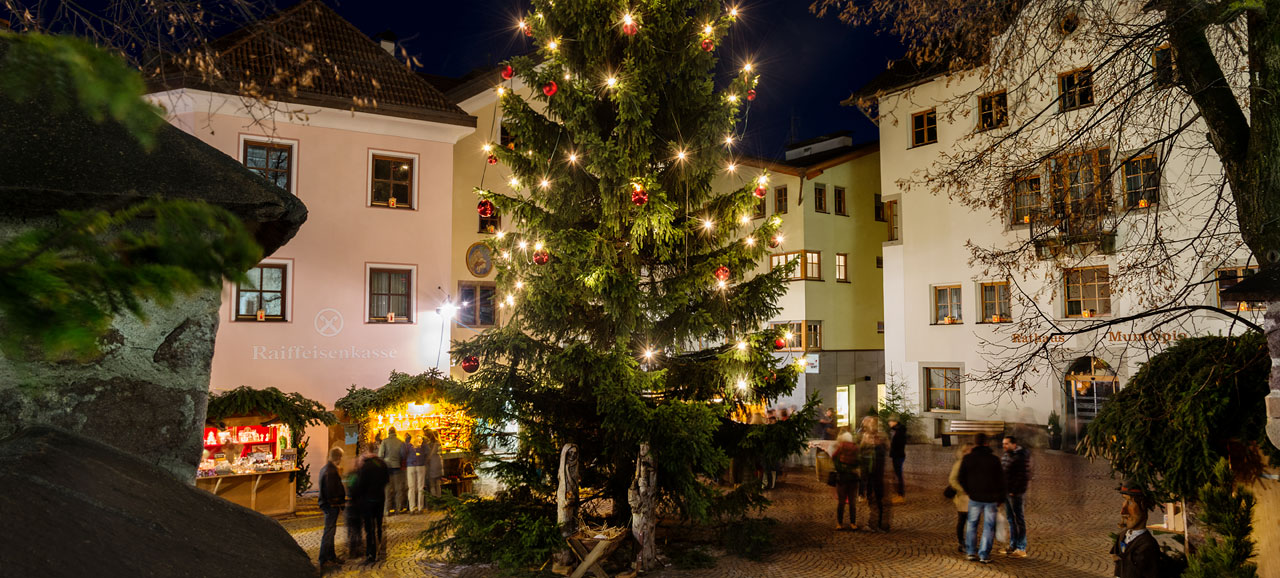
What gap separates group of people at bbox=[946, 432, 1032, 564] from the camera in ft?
35.1

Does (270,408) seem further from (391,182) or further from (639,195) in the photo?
(639,195)

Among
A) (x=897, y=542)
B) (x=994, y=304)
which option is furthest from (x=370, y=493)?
(x=994, y=304)

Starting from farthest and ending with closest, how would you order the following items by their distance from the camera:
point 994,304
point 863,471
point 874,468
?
A: point 994,304, point 863,471, point 874,468

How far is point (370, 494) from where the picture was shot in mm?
11297

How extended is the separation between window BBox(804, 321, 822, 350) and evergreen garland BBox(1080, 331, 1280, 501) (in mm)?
23279

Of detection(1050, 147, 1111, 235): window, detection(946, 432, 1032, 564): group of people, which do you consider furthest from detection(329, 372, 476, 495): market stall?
detection(1050, 147, 1111, 235): window

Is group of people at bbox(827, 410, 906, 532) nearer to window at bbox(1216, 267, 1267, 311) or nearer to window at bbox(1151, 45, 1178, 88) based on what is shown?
window at bbox(1216, 267, 1267, 311)

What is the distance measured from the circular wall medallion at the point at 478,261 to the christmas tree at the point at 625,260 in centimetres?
1052

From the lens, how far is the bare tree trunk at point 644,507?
10305 millimetres

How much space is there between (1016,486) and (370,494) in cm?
878

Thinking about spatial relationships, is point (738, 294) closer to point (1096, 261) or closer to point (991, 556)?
point (991, 556)

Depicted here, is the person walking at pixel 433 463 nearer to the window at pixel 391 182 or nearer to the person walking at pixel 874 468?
the window at pixel 391 182

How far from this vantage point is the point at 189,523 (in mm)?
1524

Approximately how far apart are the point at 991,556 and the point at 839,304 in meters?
21.1
